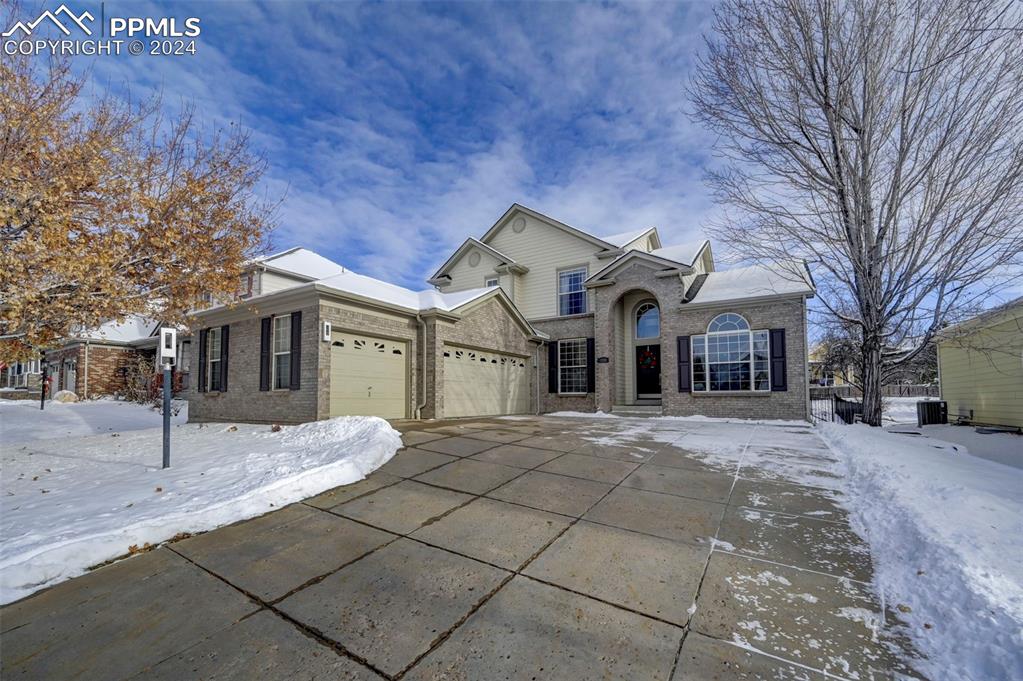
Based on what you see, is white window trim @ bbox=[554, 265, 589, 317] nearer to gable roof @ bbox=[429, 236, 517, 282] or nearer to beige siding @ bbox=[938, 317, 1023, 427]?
gable roof @ bbox=[429, 236, 517, 282]

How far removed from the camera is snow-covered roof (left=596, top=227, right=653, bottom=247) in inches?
682

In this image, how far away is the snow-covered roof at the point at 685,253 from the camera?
14.7 metres

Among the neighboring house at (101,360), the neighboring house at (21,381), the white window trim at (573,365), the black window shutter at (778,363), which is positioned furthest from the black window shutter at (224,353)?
the neighboring house at (21,381)

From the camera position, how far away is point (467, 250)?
738 inches

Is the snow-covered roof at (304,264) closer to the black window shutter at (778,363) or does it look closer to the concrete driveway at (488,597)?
the concrete driveway at (488,597)

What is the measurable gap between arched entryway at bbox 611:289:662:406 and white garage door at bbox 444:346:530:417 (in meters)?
3.50

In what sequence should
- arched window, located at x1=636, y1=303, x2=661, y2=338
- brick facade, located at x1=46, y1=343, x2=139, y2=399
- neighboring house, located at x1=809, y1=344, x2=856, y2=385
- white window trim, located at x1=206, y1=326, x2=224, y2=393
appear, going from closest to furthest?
white window trim, located at x1=206, y1=326, x2=224, y2=393
arched window, located at x1=636, y1=303, x2=661, y2=338
brick facade, located at x1=46, y1=343, x2=139, y2=399
neighboring house, located at x1=809, y1=344, x2=856, y2=385

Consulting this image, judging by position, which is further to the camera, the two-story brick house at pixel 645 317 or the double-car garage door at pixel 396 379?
the two-story brick house at pixel 645 317

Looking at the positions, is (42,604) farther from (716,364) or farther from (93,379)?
(93,379)

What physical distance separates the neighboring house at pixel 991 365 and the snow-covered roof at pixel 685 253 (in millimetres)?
6663

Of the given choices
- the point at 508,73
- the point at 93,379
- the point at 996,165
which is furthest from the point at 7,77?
the point at 93,379

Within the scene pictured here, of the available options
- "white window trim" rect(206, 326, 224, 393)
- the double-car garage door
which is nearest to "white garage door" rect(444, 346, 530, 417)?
the double-car garage door

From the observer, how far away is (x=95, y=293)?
19.4 feet

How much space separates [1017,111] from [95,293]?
1664 centimetres
